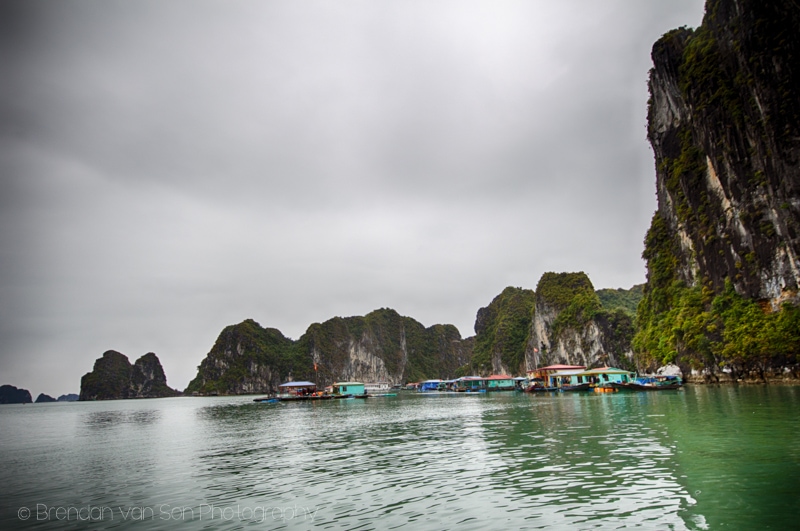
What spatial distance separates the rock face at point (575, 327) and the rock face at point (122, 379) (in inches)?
6036

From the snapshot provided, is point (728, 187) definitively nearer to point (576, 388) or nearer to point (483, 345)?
point (576, 388)

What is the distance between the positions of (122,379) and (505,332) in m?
153

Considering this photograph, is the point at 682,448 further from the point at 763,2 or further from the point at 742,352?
the point at 763,2

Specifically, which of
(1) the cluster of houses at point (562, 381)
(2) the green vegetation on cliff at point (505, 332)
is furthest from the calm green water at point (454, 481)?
(2) the green vegetation on cliff at point (505, 332)

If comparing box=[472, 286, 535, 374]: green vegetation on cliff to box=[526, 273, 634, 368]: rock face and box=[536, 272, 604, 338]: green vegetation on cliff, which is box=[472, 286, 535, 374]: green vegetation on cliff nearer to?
box=[526, 273, 634, 368]: rock face

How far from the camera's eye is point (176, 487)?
14.1 m

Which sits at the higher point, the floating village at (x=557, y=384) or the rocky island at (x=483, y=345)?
the rocky island at (x=483, y=345)

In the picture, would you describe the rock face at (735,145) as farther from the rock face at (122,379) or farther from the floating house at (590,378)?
the rock face at (122,379)

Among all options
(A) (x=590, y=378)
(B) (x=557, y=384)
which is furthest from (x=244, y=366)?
(A) (x=590, y=378)

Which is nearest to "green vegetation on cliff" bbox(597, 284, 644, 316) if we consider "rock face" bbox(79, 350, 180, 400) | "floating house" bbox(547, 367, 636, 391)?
"floating house" bbox(547, 367, 636, 391)

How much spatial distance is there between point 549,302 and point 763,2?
77777 mm

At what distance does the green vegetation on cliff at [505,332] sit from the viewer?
137000 mm

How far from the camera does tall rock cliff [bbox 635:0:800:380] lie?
41.8 metres

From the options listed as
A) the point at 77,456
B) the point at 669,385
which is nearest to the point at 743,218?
the point at 669,385
